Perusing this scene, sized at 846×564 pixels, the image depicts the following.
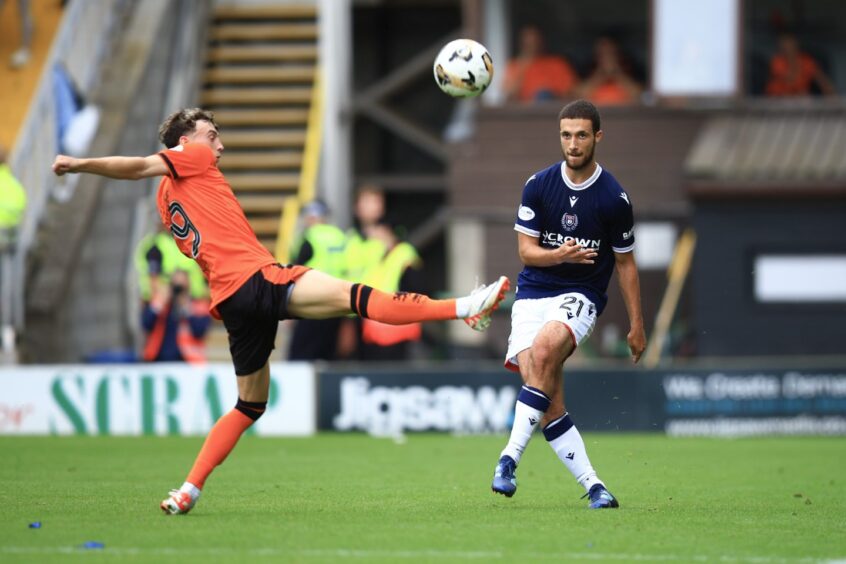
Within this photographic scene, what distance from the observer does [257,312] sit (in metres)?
8.80

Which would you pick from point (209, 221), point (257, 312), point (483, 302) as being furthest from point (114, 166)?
point (483, 302)

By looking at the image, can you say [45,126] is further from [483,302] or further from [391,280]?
[483,302]

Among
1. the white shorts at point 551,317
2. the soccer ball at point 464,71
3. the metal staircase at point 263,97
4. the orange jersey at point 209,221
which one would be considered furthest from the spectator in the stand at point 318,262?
the orange jersey at point 209,221

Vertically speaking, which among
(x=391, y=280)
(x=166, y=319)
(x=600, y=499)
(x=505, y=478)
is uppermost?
(x=391, y=280)

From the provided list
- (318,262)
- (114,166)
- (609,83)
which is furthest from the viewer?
(609,83)

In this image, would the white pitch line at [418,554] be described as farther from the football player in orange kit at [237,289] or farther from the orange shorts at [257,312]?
the orange shorts at [257,312]

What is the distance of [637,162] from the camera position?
21750mm

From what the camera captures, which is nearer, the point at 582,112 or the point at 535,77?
the point at 582,112

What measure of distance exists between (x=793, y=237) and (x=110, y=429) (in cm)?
862

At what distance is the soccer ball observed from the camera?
9.97m

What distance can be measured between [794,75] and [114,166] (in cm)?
1499

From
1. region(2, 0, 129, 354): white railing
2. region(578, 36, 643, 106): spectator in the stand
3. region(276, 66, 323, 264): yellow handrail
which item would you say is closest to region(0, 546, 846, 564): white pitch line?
region(2, 0, 129, 354): white railing

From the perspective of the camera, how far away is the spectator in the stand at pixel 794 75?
21812 mm

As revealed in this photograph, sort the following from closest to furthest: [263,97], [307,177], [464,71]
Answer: [464,71] → [307,177] → [263,97]
